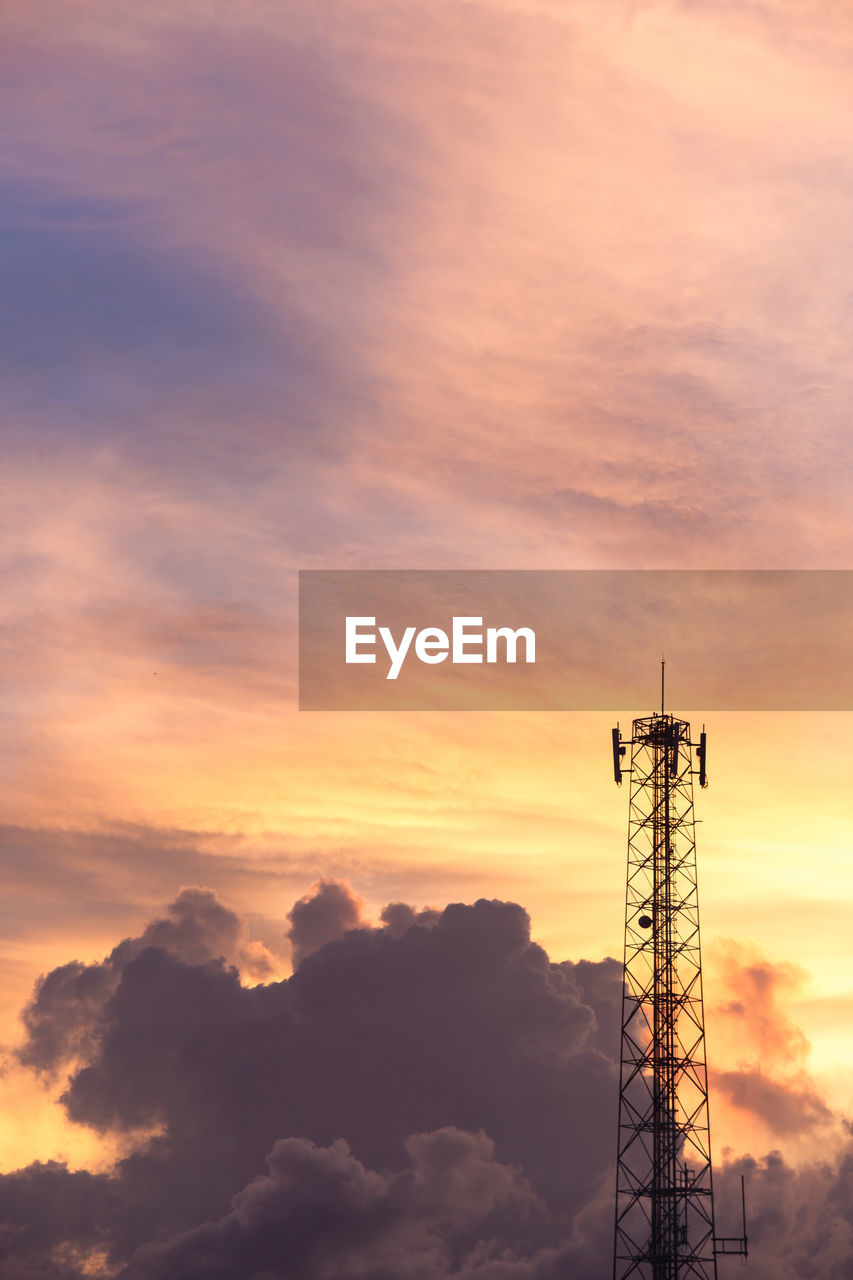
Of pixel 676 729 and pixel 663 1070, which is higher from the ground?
pixel 676 729

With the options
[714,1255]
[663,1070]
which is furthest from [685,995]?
[714,1255]

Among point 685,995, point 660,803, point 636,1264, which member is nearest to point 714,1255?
point 636,1264

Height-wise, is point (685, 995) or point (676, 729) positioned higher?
point (676, 729)

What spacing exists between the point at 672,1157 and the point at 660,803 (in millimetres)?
30146

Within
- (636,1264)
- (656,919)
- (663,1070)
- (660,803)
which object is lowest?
(636,1264)

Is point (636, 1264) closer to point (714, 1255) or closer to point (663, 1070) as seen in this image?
point (714, 1255)

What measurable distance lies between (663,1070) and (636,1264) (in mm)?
16344

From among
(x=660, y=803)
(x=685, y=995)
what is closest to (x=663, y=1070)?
(x=685, y=995)

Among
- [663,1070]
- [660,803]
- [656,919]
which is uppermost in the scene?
[660,803]

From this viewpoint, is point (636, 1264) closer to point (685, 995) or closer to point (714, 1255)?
point (714, 1255)

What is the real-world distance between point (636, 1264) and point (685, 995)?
22702mm

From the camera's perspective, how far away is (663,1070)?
16100 cm

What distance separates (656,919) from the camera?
16512 centimetres

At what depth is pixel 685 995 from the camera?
164 m
